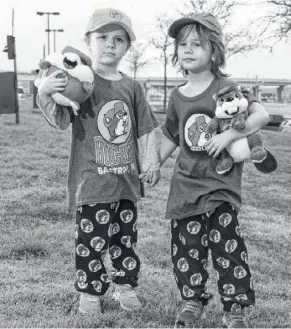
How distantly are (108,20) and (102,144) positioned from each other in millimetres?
662

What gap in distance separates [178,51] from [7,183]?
5.09 m

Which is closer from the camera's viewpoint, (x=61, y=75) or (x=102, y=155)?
(x=61, y=75)

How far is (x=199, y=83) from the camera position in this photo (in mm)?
3199

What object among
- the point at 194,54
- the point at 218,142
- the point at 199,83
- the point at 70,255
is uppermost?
the point at 194,54

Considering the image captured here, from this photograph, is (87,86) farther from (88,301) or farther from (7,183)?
Result: (7,183)

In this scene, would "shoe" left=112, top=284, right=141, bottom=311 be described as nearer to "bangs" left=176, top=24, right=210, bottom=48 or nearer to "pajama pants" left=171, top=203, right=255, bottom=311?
"pajama pants" left=171, top=203, right=255, bottom=311

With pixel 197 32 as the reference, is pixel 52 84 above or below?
below

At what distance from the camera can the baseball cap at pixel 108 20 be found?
3.21 meters

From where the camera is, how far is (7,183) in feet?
25.7

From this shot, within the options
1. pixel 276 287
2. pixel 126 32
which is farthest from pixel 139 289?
pixel 126 32

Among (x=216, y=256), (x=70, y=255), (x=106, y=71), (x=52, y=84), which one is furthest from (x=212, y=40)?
(x=70, y=255)

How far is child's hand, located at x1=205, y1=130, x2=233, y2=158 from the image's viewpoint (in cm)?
302

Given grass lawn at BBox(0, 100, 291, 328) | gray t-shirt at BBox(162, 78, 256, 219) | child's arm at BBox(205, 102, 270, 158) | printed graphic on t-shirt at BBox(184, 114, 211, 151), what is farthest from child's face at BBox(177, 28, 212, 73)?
grass lawn at BBox(0, 100, 291, 328)

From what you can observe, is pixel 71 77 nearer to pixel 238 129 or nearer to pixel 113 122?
pixel 113 122
